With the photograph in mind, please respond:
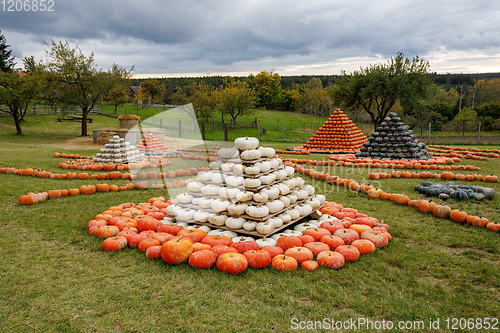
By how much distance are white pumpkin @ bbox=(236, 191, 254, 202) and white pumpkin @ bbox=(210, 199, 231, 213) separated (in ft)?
0.90

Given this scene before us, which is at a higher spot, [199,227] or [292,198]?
[292,198]

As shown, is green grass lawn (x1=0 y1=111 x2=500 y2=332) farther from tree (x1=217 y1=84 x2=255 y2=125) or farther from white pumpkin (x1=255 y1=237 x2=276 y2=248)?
tree (x1=217 y1=84 x2=255 y2=125)

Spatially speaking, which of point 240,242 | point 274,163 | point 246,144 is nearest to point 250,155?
point 246,144

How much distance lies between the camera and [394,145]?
637 inches

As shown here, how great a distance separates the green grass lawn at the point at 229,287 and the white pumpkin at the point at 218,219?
3.76 feet

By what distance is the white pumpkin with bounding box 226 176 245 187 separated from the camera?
18.7ft

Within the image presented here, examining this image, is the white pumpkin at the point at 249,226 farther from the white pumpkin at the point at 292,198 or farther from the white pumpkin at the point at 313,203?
the white pumpkin at the point at 313,203

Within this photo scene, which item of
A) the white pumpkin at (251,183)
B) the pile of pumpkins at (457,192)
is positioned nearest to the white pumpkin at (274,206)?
the white pumpkin at (251,183)

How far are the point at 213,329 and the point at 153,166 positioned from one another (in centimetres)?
1087

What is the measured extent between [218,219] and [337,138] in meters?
17.8

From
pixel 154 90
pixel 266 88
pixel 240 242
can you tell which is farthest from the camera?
pixel 154 90

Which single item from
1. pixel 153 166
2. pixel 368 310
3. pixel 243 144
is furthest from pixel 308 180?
pixel 368 310

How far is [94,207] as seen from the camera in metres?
7.83

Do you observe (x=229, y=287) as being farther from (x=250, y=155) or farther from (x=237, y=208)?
(x=250, y=155)
